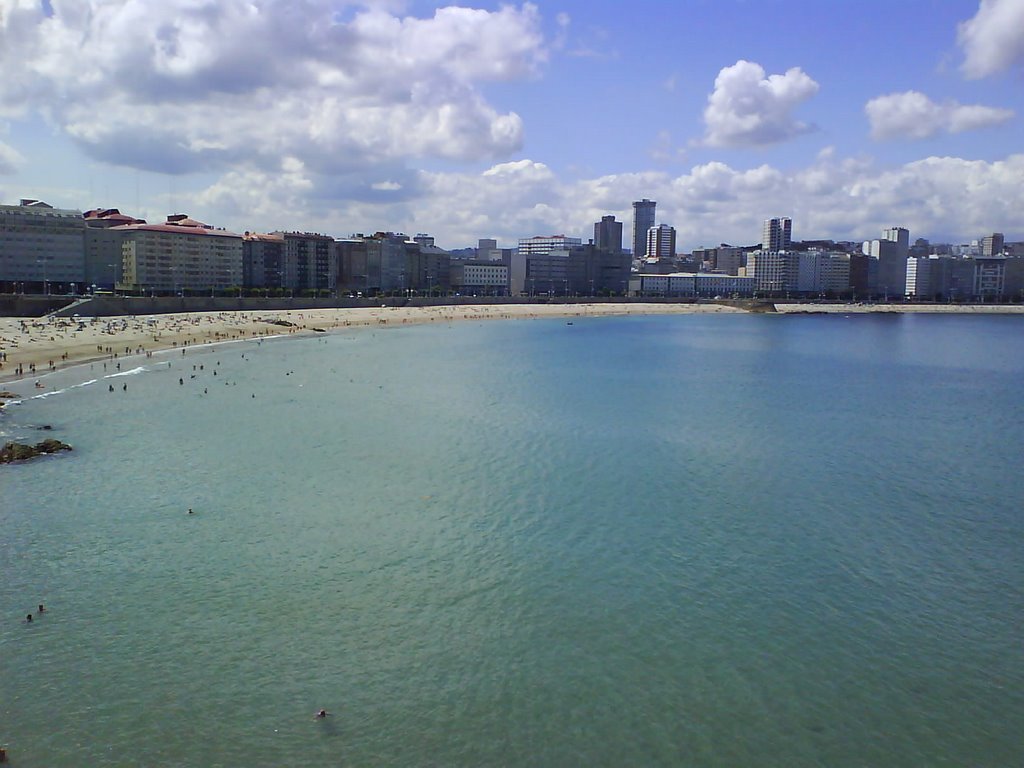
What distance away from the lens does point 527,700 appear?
10.1m

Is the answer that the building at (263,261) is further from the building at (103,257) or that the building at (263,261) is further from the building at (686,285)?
the building at (686,285)

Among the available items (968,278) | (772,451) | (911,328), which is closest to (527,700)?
(772,451)

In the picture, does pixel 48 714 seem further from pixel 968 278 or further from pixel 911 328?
pixel 968 278

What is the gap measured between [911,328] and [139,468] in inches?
4194

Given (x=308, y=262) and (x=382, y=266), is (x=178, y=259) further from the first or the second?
(x=382, y=266)

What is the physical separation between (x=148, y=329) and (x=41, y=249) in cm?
3655

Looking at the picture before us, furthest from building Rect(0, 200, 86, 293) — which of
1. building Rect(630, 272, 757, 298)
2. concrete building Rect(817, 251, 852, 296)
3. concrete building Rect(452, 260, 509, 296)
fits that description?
concrete building Rect(817, 251, 852, 296)

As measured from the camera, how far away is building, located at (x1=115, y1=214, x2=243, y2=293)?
3654 inches

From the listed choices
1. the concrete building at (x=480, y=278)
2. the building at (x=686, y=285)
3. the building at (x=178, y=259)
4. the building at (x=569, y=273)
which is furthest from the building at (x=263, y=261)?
the building at (x=686, y=285)

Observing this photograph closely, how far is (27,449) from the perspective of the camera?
21453 mm

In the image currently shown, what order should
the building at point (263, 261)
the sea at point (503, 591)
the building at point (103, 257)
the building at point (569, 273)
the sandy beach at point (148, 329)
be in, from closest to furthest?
the sea at point (503, 591) < the sandy beach at point (148, 329) < the building at point (103, 257) < the building at point (263, 261) < the building at point (569, 273)

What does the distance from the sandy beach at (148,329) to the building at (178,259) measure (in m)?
20.9

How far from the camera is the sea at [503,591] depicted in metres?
9.41

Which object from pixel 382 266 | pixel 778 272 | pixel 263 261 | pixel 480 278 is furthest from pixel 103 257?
pixel 778 272
